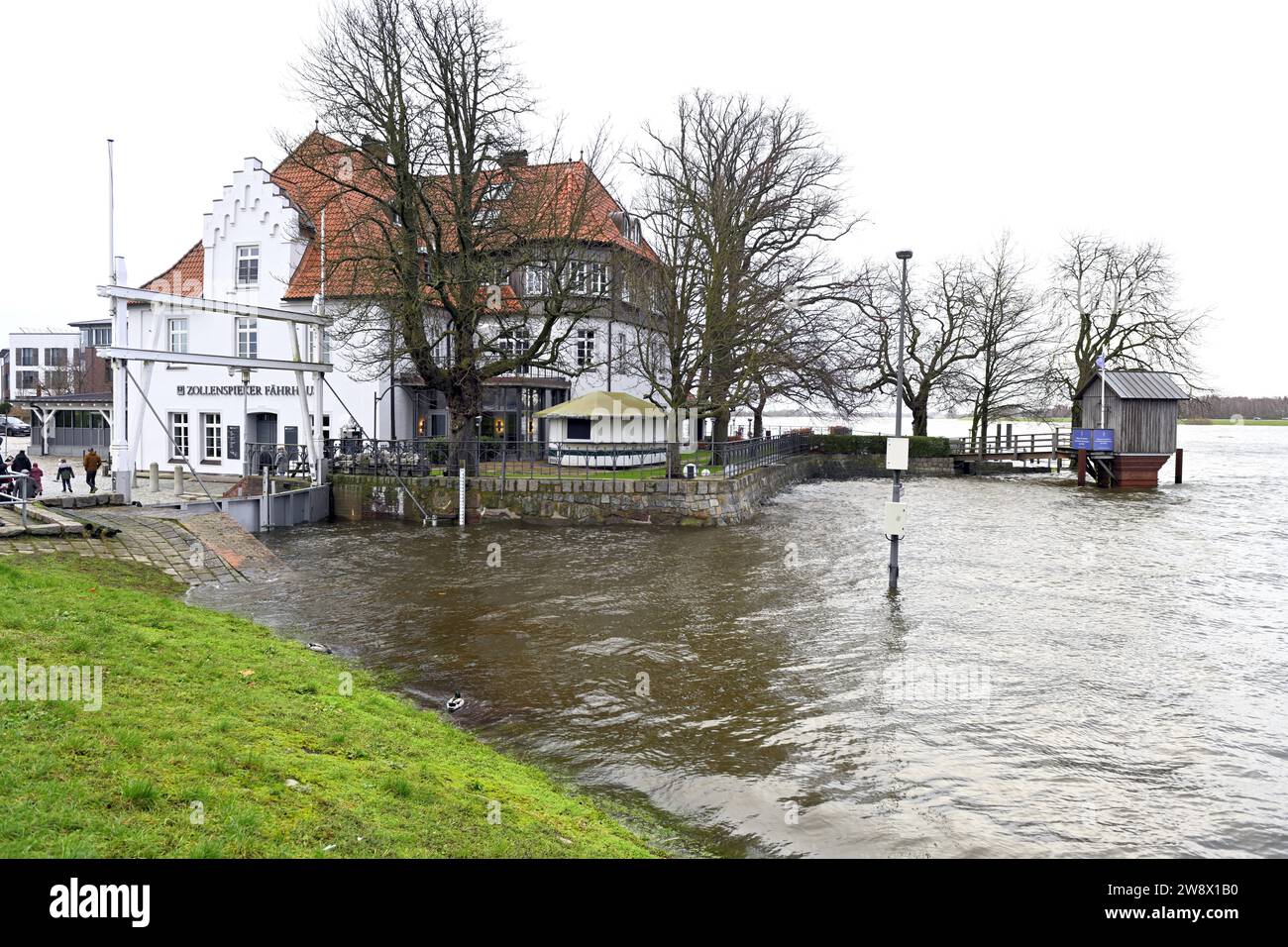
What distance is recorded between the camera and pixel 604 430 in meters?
34.0

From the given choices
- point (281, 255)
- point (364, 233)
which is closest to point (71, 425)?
point (281, 255)

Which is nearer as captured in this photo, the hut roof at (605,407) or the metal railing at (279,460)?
the metal railing at (279,460)

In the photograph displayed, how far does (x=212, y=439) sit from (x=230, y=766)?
1251 inches

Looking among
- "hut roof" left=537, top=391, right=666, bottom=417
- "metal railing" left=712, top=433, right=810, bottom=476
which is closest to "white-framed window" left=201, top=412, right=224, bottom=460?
"hut roof" left=537, top=391, right=666, bottom=417

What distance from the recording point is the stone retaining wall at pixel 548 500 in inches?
1056

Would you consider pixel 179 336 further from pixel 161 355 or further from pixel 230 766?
pixel 230 766

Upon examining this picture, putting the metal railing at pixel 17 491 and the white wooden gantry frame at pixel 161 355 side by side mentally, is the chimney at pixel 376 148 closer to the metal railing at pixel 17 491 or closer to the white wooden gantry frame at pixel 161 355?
the white wooden gantry frame at pixel 161 355

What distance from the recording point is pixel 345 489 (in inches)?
1102

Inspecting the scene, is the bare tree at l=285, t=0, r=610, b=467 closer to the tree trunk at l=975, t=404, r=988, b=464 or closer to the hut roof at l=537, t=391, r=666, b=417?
the hut roof at l=537, t=391, r=666, b=417

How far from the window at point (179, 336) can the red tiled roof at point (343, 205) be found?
1699 millimetres

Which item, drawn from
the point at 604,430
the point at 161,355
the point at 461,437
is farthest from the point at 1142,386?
the point at 161,355

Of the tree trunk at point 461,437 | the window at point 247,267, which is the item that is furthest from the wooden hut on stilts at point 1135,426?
the window at point 247,267

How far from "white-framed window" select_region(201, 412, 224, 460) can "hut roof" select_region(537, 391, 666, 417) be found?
1279cm
